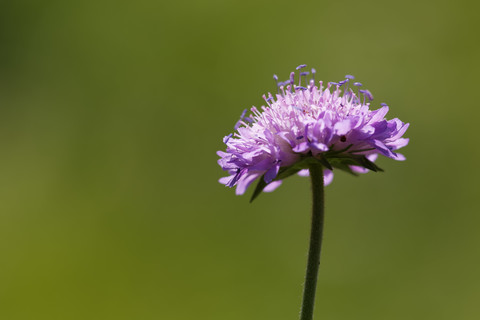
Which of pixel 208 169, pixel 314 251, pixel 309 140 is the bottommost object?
pixel 314 251

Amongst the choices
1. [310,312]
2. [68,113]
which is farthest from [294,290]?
[310,312]

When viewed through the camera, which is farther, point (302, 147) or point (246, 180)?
point (246, 180)

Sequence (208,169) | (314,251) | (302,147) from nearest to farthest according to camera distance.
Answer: (314,251)
(302,147)
(208,169)

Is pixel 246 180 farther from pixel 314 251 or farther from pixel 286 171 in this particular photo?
pixel 314 251

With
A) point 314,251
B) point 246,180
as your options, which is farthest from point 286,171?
point 314,251

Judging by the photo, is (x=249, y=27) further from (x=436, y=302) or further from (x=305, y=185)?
(x=436, y=302)
